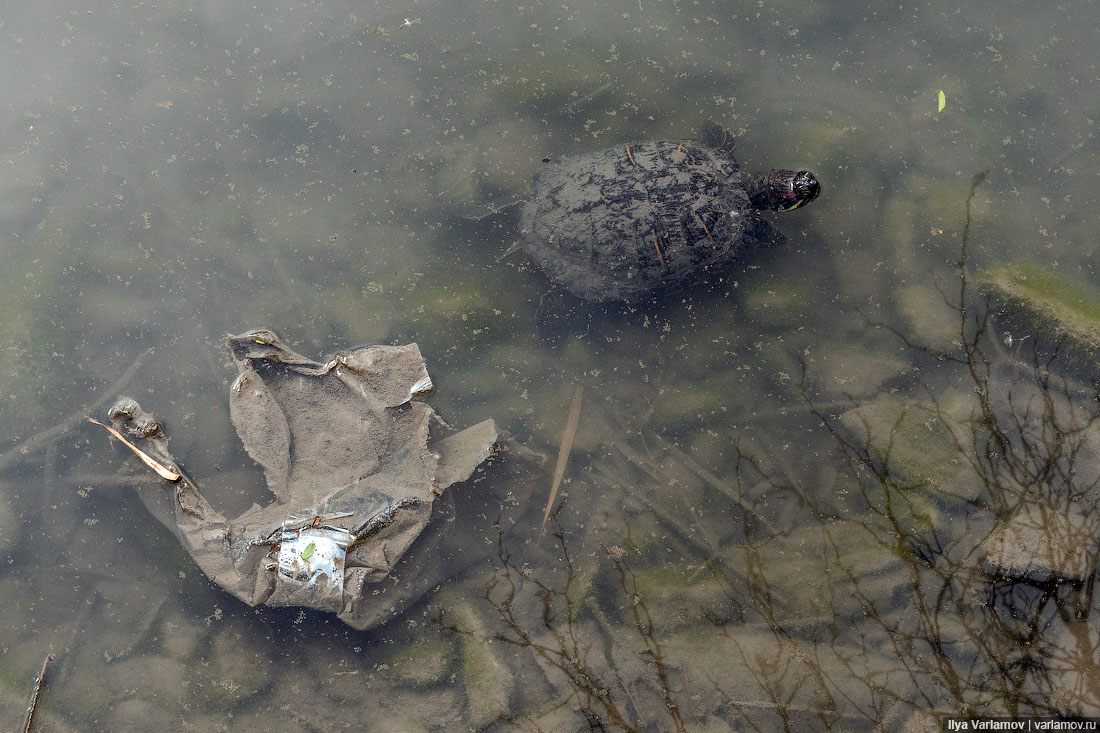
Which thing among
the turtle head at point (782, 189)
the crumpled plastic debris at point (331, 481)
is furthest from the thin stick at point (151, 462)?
the turtle head at point (782, 189)

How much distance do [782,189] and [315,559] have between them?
337 cm

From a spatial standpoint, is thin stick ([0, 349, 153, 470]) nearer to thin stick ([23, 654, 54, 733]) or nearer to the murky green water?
the murky green water

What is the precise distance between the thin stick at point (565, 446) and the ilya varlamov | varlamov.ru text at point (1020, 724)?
95.2 inches

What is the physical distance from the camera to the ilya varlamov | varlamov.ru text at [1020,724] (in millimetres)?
3240

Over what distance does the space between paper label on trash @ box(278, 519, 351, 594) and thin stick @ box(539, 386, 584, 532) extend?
1106 millimetres

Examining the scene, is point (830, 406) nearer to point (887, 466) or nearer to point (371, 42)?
point (887, 466)

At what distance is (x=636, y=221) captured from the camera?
3.49 meters

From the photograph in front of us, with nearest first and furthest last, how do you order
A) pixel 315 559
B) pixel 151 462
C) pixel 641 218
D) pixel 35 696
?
pixel 315 559, pixel 35 696, pixel 151 462, pixel 641 218

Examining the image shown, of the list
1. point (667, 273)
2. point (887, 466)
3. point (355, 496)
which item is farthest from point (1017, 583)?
point (355, 496)

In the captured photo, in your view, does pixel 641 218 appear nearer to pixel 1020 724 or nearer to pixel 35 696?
pixel 1020 724

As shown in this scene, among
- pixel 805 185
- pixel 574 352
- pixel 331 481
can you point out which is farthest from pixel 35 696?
pixel 805 185

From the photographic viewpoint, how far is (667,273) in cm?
356

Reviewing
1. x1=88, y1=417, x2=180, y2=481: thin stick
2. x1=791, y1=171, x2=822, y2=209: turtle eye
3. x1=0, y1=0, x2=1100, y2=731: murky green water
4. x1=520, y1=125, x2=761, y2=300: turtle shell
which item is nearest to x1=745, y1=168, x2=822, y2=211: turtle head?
x1=791, y1=171, x2=822, y2=209: turtle eye

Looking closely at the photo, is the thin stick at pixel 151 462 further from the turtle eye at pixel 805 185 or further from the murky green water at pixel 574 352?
the turtle eye at pixel 805 185
